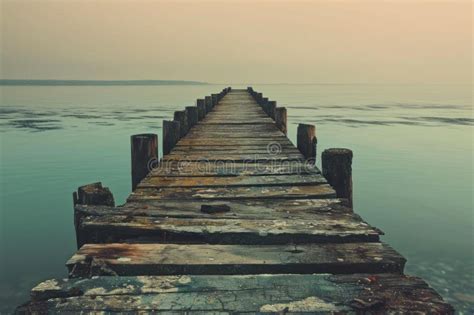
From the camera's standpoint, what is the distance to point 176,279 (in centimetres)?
216

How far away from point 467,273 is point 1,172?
52.4 feet

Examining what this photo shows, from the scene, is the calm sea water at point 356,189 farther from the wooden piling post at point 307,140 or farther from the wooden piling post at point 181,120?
the wooden piling post at point 181,120

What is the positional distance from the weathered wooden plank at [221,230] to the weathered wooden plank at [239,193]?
30.9 inches

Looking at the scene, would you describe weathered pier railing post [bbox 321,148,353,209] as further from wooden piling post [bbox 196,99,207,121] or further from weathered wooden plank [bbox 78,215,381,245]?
wooden piling post [bbox 196,99,207,121]

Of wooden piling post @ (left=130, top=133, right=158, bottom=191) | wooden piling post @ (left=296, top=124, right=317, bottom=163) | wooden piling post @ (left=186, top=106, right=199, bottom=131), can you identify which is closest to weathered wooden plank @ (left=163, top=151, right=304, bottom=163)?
wooden piling post @ (left=130, top=133, right=158, bottom=191)

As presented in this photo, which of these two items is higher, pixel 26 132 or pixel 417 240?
pixel 26 132

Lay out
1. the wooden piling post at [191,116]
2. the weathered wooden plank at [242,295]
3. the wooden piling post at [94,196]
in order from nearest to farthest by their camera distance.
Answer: the weathered wooden plank at [242,295]
the wooden piling post at [94,196]
the wooden piling post at [191,116]

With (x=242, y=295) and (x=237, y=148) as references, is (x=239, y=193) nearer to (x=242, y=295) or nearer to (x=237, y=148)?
(x=242, y=295)

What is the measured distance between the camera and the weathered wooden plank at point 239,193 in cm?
388

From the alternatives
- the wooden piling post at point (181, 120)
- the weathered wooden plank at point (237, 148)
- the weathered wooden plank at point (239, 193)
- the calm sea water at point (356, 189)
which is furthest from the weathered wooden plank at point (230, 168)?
the calm sea water at point (356, 189)

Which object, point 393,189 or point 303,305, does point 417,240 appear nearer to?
point 393,189

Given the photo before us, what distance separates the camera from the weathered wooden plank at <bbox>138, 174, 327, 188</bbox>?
172 inches

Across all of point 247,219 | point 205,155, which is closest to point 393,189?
point 205,155

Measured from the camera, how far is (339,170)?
14.6 ft
